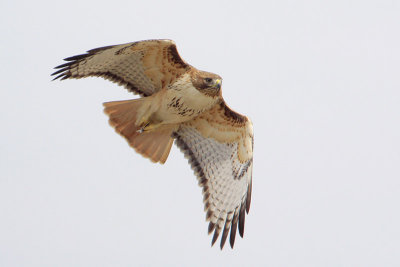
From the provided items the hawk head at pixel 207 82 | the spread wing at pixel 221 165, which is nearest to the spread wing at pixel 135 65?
the hawk head at pixel 207 82

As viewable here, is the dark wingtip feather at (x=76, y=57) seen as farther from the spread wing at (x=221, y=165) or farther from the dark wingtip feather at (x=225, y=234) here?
the dark wingtip feather at (x=225, y=234)

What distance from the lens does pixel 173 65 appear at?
28.6 feet

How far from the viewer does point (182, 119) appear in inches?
358

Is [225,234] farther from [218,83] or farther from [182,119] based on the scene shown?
[218,83]

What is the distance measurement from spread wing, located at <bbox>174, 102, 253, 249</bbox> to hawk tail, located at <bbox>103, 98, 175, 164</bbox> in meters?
0.34

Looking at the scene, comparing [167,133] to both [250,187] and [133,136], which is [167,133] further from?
[250,187]

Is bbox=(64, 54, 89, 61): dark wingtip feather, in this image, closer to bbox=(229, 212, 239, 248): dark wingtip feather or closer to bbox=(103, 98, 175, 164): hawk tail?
bbox=(103, 98, 175, 164): hawk tail

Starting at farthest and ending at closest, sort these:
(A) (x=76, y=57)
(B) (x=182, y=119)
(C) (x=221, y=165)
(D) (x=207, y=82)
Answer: (C) (x=221, y=165) < (B) (x=182, y=119) < (A) (x=76, y=57) < (D) (x=207, y=82)

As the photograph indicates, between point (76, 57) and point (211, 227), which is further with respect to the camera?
point (211, 227)

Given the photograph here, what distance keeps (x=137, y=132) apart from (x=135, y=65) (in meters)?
0.93

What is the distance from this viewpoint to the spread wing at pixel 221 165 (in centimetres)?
948

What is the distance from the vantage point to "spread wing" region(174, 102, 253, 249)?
9484mm

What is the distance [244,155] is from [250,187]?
474 mm

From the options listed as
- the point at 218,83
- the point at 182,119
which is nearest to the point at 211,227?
the point at 182,119
